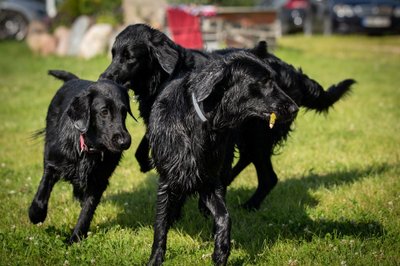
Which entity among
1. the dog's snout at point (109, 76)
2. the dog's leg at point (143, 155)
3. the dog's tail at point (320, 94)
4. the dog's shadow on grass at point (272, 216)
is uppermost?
the dog's snout at point (109, 76)

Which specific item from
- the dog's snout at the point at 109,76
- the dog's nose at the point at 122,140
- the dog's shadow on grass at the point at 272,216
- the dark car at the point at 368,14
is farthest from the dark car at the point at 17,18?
the dog's nose at the point at 122,140

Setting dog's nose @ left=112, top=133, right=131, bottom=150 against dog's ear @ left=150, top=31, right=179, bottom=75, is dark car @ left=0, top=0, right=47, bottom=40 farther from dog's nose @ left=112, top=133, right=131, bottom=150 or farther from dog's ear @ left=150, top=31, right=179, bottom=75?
dog's nose @ left=112, top=133, right=131, bottom=150

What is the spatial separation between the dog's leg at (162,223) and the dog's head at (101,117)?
0.53 meters

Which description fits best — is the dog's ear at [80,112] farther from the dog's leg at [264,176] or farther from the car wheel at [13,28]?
the car wheel at [13,28]

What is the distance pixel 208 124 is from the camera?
421 centimetres

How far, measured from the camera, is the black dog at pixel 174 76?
5617mm

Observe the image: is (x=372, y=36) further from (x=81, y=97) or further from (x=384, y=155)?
(x=81, y=97)

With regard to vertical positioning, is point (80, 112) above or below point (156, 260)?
above

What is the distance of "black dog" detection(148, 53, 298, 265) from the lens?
13.6 feet

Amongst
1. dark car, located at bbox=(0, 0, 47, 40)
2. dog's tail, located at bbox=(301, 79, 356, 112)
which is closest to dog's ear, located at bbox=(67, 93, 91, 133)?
dog's tail, located at bbox=(301, 79, 356, 112)

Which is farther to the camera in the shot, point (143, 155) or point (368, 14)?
point (368, 14)

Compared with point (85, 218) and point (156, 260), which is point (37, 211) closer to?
point (85, 218)

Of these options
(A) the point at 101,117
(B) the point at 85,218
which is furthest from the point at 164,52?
(B) the point at 85,218

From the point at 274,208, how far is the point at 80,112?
7.88 feet
